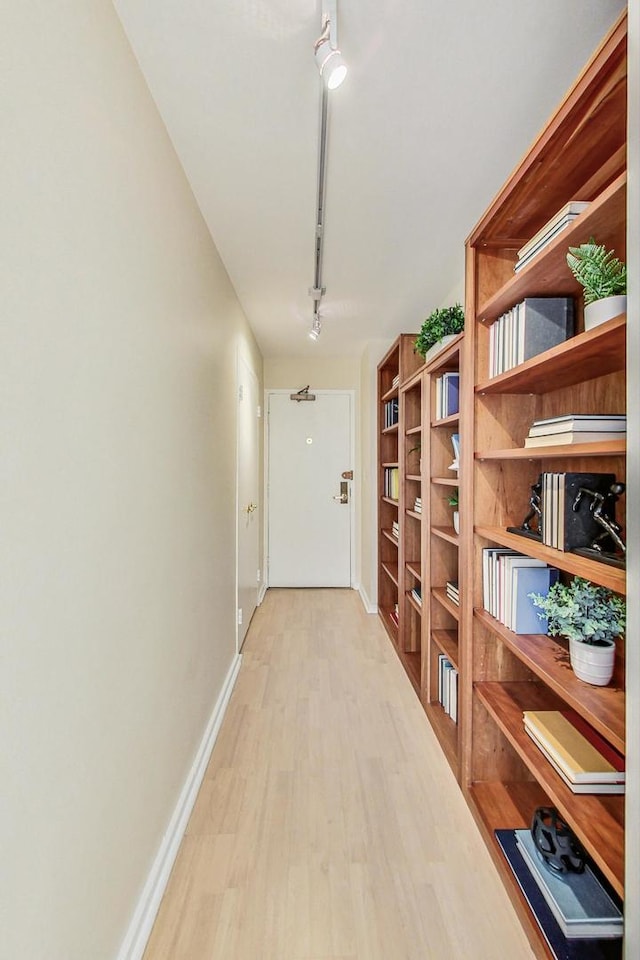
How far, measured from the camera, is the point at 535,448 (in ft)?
4.40

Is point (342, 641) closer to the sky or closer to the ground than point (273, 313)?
closer to the ground

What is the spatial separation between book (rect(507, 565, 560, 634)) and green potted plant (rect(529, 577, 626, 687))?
198 mm

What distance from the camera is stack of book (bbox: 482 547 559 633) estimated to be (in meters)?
1.50

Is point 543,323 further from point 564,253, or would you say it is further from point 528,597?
point 528,597

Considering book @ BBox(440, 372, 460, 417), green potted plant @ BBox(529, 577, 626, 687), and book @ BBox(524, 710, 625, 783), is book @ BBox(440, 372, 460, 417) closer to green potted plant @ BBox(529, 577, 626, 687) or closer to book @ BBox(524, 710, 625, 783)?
green potted plant @ BBox(529, 577, 626, 687)

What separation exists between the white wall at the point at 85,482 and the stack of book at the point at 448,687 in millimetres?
1222

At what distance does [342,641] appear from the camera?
3309 mm

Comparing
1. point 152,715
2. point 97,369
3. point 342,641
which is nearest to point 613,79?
point 97,369

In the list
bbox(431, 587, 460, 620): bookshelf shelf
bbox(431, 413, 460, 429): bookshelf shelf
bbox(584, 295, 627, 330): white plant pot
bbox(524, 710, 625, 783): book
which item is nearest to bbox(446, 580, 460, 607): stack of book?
bbox(431, 587, 460, 620): bookshelf shelf

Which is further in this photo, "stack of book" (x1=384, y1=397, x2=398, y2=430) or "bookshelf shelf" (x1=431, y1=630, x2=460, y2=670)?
"stack of book" (x1=384, y1=397, x2=398, y2=430)

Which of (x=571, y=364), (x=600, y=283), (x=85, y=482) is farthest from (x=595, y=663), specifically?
(x=85, y=482)

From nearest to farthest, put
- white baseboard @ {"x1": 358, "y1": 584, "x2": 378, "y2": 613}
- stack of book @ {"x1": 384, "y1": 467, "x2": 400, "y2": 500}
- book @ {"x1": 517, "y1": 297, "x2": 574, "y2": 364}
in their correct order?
book @ {"x1": 517, "y1": 297, "x2": 574, "y2": 364} → stack of book @ {"x1": 384, "y1": 467, "x2": 400, "y2": 500} → white baseboard @ {"x1": 358, "y1": 584, "x2": 378, "y2": 613}

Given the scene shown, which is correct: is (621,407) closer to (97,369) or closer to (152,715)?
(97,369)

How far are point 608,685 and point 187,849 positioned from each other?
1.43m
